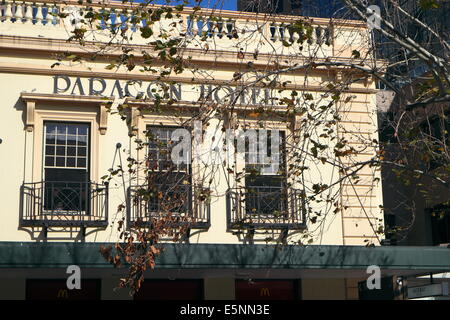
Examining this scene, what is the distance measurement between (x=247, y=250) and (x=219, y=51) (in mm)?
5112

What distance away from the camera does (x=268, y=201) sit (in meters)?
19.0

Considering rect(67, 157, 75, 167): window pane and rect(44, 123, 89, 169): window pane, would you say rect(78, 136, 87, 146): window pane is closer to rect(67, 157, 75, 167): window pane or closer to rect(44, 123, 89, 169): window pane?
rect(44, 123, 89, 169): window pane

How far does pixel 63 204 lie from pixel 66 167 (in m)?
0.92

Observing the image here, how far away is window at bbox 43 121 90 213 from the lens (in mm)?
17953

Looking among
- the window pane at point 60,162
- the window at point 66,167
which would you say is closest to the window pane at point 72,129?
the window at point 66,167

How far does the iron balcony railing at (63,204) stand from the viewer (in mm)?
17578

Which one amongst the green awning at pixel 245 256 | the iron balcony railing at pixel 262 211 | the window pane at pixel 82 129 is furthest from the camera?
the window pane at pixel 82 129

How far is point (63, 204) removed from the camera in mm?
17969

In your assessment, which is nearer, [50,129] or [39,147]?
[39,147]

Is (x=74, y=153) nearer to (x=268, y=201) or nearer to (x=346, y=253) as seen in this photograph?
(x=268, y=201)

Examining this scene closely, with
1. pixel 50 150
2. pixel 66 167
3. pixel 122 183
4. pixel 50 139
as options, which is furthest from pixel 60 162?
pixel 122 183

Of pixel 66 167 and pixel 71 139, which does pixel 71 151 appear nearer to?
pixel 71 139

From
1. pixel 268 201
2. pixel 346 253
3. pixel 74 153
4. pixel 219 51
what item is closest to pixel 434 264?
pixel 346 253

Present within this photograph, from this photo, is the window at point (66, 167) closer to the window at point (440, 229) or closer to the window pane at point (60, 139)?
the window pane at point (60, 139)
